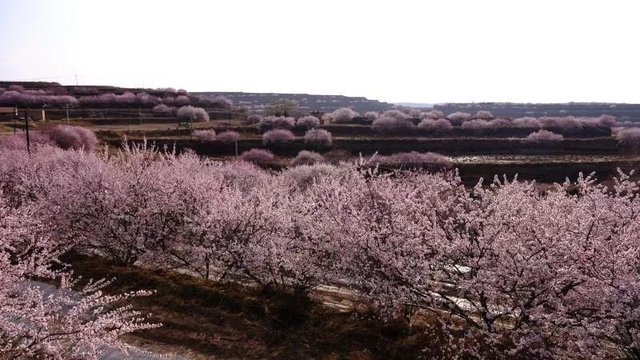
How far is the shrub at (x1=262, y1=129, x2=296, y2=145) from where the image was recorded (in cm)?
6855

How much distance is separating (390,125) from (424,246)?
7204 cm

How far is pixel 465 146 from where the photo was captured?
72.9 meters

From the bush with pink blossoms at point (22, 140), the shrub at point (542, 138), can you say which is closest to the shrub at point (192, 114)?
the bush with pink blossoms at point (22, 140)

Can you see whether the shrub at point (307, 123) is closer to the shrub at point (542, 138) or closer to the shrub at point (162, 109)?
the shrub at point (162, 109)

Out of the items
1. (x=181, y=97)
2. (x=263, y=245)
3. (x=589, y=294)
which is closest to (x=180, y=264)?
(x=263, y=245)

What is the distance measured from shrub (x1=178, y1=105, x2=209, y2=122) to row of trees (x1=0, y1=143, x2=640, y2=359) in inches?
2595

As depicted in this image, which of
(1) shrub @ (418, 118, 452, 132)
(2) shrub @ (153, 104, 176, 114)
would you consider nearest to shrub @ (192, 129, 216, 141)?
(2) shrub @ (153, 104, 176, 114)

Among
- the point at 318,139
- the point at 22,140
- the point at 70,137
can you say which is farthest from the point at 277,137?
the point at 22,140

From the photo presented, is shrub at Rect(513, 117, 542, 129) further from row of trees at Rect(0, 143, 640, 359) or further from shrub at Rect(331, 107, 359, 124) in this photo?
row of trees at Rect(0, 143, 640, 359)

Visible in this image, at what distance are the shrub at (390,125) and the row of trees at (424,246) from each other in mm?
65359

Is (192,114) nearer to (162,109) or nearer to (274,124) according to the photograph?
(162,109)

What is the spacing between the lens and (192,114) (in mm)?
83188

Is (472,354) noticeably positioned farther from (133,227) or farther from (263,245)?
(133,227)

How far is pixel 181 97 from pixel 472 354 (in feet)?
304
